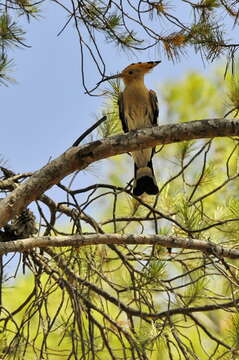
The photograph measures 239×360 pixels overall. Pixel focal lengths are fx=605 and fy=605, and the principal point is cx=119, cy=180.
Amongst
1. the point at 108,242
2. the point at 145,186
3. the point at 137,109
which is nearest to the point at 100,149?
the point at 108,242

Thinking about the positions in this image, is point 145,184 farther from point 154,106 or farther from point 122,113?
point 154,106

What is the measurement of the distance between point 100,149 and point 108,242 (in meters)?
0.36

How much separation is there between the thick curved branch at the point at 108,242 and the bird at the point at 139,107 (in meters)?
1.17

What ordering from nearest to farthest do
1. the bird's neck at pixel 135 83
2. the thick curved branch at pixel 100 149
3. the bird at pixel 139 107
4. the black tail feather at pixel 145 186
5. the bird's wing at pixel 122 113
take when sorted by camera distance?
the thick curved branch at pixel 100 149, the bird's wing at pixel 122 113, the black tail feather at pixel 145 186, the bird at pixel 139 107, the bird's neck at pixel 135 83

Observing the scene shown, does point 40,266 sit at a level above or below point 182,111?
below

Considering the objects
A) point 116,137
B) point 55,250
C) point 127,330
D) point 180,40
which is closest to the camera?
point 116,137

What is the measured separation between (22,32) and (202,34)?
0.82m

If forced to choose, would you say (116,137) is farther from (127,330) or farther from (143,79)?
(143,79)

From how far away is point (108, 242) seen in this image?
2158 millimetres

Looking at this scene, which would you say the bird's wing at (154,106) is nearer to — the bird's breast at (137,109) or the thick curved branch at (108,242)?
the bird's breast at (137,109)

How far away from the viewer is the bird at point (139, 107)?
350cm

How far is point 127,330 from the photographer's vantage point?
2.40 meters

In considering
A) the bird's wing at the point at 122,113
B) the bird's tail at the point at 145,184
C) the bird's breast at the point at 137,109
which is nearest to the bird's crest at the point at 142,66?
the bird's breast at the point at 137,109

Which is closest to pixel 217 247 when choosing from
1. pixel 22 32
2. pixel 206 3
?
pixel 206 3
